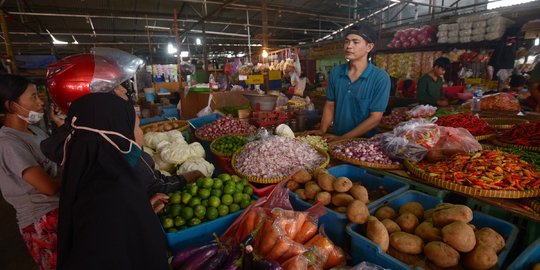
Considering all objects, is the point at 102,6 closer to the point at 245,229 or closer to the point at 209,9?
the point at 209,9

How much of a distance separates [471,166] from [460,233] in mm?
934

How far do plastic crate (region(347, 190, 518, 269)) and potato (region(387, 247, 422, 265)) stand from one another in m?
0.15

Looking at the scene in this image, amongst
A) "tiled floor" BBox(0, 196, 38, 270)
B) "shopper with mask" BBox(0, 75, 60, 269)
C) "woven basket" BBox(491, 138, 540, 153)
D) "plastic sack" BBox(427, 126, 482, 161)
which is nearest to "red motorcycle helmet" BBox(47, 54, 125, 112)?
"shopper with mask" BBox(0, 75, 60, 269)

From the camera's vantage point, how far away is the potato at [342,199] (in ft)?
5.51

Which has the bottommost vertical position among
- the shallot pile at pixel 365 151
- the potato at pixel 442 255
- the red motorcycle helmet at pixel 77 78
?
the potato at pixel 442 255

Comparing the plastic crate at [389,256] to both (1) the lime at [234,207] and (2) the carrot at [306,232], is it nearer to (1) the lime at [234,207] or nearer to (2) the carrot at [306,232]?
(2) the carrot at [306,232]

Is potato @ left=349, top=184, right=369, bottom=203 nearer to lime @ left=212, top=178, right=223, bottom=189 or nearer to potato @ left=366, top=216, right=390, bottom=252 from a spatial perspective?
potato @ left=366, top=216, right=390, bottom=252

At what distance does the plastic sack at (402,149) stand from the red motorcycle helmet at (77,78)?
7.16 feet

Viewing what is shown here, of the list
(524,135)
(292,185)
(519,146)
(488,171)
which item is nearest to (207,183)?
(292,185)

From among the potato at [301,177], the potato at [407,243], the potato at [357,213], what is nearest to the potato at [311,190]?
the potato at [301,177]

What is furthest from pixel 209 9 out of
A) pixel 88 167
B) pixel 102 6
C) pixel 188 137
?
pixel 88 167

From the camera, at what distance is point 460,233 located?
1.26m

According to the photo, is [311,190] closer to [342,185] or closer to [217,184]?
[342,185]

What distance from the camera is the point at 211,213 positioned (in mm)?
1653
